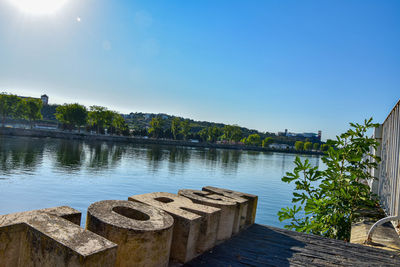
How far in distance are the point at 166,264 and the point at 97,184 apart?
1945 centimetres

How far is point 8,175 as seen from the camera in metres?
20.6

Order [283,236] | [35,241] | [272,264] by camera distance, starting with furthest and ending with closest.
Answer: [283,236]
[272,264]
[35,241]

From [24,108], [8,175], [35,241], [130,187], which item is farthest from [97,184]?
[24,108]

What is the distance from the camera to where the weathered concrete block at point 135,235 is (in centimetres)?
282

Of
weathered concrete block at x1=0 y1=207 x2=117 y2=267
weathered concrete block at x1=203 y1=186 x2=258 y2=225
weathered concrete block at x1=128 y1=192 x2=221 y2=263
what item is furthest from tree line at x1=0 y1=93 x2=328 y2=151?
weathered concrete block at x1=0 y1=207 x2=117 y2=267

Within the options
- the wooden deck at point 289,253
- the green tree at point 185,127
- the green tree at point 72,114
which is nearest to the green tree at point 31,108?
the green tree at point 72,114

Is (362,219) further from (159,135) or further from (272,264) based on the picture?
Answer: (159,135)

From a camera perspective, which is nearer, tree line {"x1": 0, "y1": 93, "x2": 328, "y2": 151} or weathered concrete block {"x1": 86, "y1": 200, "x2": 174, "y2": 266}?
weathered concrete block {"x1": 86, "y1": 200, "x2": 174, "y2": 266}

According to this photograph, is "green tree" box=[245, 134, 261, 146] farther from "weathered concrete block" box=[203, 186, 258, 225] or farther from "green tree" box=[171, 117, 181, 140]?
"weathered concrete block" box=[203, 186, 258, 225]

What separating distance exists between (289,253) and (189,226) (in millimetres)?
1596

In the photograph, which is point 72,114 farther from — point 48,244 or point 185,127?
point 48,244

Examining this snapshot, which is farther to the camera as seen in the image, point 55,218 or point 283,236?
point 283,236

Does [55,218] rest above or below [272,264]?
above

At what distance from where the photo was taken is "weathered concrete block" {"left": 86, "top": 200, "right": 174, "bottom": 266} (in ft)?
9.25
